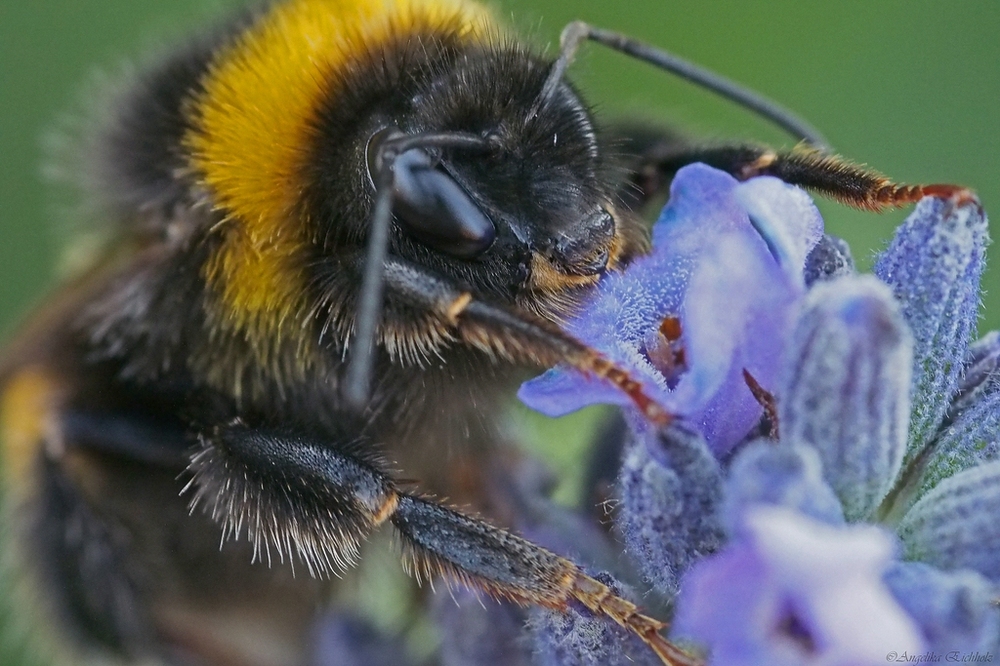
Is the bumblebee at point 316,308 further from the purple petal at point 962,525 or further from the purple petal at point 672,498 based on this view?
→ the purple petal at point 962,525

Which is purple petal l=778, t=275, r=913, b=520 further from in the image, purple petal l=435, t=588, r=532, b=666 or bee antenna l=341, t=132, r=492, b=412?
purple petal l=435, t=588, r=532, b=666

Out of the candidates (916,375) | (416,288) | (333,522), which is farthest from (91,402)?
(916,375)

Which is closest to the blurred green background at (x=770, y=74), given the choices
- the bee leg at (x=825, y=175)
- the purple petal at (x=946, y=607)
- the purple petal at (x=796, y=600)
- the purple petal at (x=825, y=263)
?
the bee leg at (x=825, y=175)

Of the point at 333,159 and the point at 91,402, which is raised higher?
the point at 333,159

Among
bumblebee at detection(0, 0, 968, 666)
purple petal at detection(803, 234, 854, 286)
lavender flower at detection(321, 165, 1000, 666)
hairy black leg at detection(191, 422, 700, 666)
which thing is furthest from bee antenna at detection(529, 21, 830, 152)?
hairy black leg at detection(191, 422, 700, 666)

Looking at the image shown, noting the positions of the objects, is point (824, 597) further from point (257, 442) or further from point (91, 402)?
point (91, 402)

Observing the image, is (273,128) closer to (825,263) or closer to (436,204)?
(436,204)

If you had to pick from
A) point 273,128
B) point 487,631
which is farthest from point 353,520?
point 273,128
